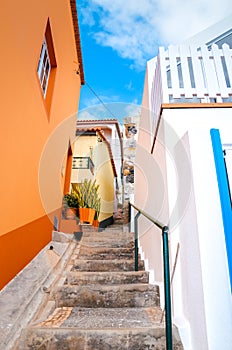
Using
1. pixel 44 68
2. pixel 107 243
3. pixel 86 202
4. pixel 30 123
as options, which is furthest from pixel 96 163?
pixel 30 123

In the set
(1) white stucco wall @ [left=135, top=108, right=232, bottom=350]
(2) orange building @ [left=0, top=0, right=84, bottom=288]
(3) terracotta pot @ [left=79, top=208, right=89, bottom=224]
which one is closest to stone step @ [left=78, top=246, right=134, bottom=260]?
(2) orange building @ [left=0, top=0, right=84, bottom=288]

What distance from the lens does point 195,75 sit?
7.32ft

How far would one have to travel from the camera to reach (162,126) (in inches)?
83.4

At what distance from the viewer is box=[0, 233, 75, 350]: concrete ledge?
4.62 feet

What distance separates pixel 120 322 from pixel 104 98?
288 inches

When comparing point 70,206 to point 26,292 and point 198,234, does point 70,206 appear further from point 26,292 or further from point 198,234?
point 198,234

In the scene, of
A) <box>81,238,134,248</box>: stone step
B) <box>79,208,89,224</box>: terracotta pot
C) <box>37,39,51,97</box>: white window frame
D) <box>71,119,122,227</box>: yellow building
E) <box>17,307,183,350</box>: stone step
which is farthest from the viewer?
<box>71,119,122,227</box>: yellow building

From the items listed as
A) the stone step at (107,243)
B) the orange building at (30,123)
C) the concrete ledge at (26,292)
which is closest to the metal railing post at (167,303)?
the concrete ledge at (26,292)

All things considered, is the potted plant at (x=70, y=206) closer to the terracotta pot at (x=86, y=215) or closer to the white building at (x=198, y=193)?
the terracotta pot at (x=86, y=215)

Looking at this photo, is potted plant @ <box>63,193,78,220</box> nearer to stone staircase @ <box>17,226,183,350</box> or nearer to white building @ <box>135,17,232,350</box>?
stone staircase @ <box>17,226,183,350</box>

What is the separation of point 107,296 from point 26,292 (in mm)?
675

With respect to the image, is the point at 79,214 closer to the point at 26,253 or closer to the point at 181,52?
the point at 26,253

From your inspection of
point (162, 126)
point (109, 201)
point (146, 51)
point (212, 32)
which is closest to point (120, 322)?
point (162, 126)

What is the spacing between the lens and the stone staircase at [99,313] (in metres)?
1.40
